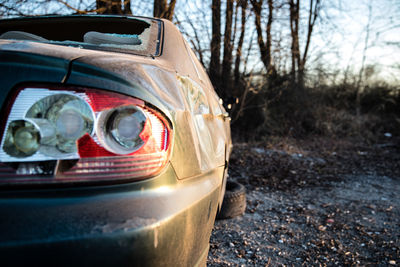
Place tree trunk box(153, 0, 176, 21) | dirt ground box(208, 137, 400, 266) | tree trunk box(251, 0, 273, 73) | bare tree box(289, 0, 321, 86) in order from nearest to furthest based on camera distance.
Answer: dirt ground box(208, 137, 400, 266) → tree trunk box(153, 0, 176, 21) → tree trunk box(251, 0, 273, 73) → bare tree box(289, 0, 321, 86)

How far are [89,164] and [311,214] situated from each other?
2.85m

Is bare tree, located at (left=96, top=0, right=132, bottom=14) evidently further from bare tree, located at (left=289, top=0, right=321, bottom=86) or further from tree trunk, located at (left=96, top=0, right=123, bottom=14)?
bare tree, located at (left=289, top=0, right=321, bottom=86)

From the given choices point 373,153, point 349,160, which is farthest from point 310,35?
point 349,160

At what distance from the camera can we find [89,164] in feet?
2.49

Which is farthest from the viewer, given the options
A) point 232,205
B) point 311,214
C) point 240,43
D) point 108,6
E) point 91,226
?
point 240,43

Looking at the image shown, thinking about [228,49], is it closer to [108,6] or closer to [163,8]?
[163,8]

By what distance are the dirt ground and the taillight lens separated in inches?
58.1

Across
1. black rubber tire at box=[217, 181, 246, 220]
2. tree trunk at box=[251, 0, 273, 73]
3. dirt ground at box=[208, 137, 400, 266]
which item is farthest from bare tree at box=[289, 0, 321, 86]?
black rubber tire at box=[217, 181, 246, 220]

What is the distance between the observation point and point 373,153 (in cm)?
686

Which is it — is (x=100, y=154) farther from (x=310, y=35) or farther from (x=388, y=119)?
(x=388, y=119)

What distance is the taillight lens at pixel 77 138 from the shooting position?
0.72 m

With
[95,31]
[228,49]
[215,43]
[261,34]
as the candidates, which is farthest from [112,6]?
[95,31]

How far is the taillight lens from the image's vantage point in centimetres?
72

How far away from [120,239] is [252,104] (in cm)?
822
